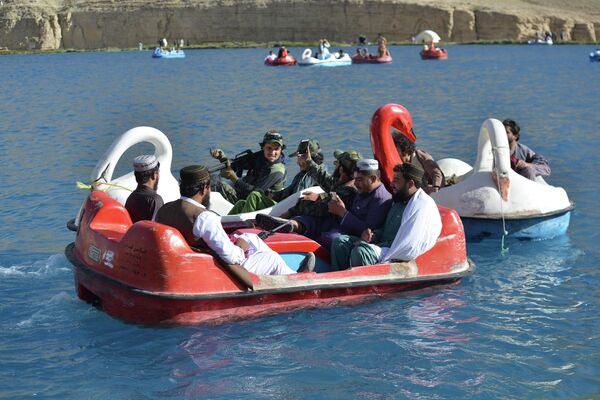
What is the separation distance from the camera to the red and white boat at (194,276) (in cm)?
783

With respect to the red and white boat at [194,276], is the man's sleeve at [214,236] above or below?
above

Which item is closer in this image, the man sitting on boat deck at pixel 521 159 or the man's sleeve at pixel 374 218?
the man's sleeve at pixel 374 218

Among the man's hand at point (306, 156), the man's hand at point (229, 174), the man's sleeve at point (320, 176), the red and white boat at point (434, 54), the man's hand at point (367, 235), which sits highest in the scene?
the man's hand at point (306, 156)

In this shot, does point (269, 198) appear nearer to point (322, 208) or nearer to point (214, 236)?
point (322, 208)

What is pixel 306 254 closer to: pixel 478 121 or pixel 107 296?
pixel 107 296

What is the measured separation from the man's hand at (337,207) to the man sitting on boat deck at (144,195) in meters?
1.59

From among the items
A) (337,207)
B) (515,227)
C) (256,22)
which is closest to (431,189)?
(515,227)

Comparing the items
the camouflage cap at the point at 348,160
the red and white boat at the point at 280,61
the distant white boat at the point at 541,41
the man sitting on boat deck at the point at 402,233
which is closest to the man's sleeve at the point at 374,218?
the man sitting on boat deck at the point at 402,233

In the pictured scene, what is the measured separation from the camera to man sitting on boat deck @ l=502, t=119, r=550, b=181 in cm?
1183

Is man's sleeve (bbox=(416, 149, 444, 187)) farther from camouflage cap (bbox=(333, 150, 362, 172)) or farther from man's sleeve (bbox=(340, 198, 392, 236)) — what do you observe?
man's sleeve (bbox=(340, 198, 392, 236))

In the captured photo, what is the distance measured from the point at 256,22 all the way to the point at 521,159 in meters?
76.1

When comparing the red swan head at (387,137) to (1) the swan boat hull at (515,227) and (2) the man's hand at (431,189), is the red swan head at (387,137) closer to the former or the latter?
(2) the man's hand at (431,189)

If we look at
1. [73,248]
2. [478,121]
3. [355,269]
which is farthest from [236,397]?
[478,121]

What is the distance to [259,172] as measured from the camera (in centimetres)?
1144
